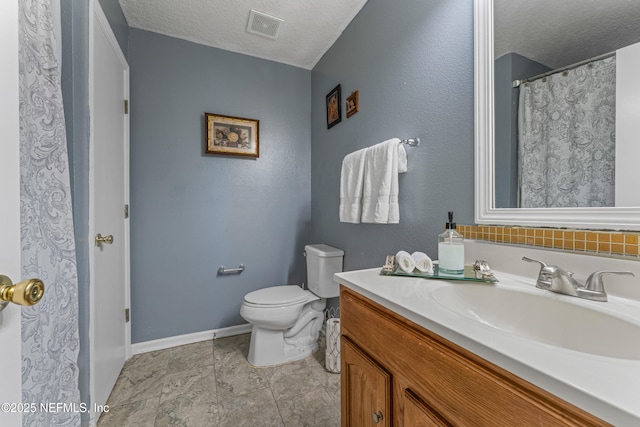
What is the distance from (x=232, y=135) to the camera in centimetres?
206

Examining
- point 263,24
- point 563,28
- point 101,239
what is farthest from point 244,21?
point 563,28

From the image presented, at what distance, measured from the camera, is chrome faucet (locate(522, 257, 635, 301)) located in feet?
1.99

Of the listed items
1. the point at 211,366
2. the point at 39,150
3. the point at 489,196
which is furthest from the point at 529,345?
the point at 211,366

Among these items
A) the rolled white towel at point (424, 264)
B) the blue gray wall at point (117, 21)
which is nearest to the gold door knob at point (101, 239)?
the blue gray wall at point (117, 21)

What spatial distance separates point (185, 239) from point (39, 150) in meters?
1.44

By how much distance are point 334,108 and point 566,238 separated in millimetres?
1606

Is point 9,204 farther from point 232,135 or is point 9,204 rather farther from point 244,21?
point 244,21

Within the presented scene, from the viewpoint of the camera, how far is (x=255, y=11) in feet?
5.44

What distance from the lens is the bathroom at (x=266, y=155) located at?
1038mm

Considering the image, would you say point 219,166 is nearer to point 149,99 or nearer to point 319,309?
point 149,99

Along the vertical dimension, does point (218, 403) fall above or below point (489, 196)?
below

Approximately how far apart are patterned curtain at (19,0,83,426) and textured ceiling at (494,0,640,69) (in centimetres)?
134

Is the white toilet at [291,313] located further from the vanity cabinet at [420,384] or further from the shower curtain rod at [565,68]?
the shower curtain rod at [565,68]

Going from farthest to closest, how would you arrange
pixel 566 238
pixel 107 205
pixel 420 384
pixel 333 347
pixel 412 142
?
pixel 333 347 < pixel 107 205 < pixel 412 142 < pixel 566 238 < pixel 420 384
